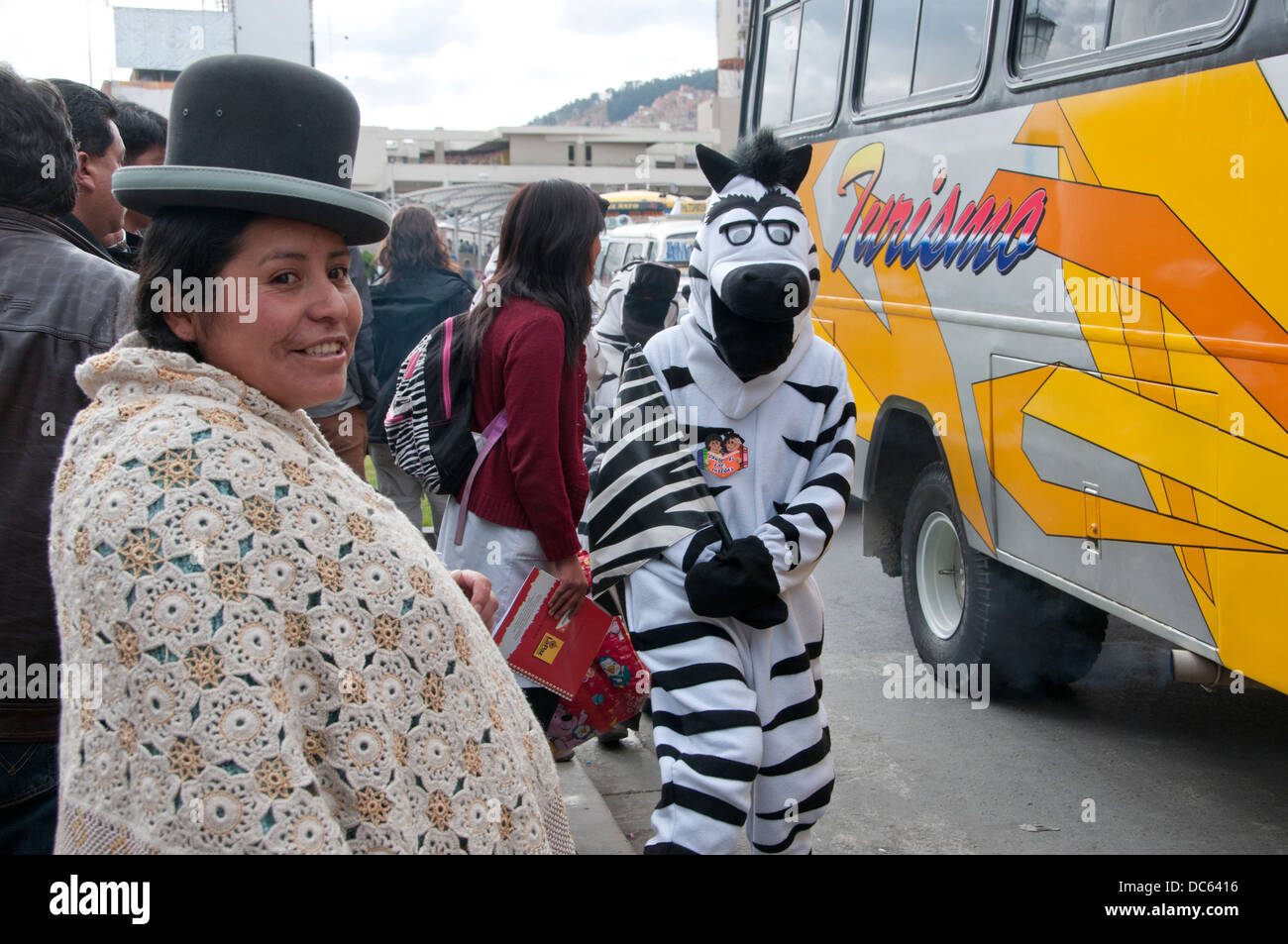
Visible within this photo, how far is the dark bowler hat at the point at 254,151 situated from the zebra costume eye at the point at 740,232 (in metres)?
1.87

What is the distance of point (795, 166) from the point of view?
11.3 ft

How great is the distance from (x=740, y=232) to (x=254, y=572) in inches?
89.5

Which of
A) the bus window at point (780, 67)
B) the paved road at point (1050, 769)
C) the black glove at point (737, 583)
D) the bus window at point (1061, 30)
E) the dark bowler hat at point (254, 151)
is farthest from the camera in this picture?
the bus window at point (780, 67)

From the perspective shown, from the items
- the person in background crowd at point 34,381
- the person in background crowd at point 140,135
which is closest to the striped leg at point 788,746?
the person in background crowd at point 34,381

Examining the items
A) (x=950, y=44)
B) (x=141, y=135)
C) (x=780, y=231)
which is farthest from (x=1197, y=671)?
(x=141, y=135)

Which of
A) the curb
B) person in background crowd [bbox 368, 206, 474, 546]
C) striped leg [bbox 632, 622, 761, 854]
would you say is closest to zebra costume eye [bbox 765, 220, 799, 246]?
striped leg [bbox 632, 622, 761, 854]

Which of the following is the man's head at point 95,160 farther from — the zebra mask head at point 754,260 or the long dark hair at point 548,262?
the zebra mask head at point 754,260

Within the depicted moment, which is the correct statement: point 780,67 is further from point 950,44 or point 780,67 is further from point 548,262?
point 548,262

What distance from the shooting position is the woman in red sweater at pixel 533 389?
11.2 ft

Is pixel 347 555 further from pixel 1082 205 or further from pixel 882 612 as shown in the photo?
pixel 882 612

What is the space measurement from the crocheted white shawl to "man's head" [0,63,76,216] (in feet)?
3.26

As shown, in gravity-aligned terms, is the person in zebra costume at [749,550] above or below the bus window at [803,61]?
below

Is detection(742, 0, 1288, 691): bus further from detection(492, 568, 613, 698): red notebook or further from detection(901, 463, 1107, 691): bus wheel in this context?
detection(492, 568, 613, 698): red notebook

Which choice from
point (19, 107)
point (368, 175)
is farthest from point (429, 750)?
point (368, 175)
